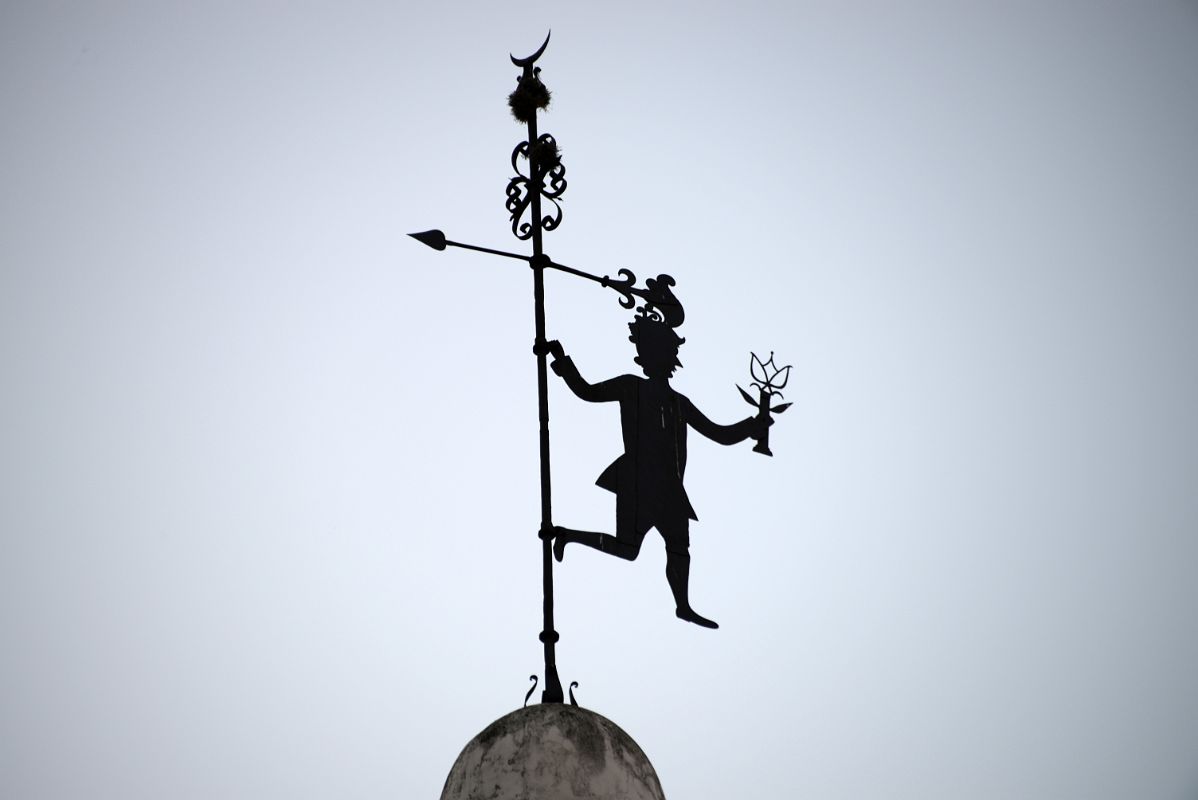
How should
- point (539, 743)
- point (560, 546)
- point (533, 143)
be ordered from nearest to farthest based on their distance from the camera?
point (539, 743), point (560, 546), point (533, 143)

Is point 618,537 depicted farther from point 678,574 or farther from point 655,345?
point 655,345

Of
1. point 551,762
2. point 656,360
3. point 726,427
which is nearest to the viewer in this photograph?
point 551,762

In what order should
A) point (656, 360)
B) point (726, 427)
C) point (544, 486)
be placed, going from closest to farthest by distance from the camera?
point (544, 486)
point (656, 360)
point (726, 427)

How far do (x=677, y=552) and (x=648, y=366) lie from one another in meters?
0.84

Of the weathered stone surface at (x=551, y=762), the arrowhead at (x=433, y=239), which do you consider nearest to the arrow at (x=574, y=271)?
the arrowhead at (x=433, y=239)

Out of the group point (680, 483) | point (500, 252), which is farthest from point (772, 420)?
point (500, 252)

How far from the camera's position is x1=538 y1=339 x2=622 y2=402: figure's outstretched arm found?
4.98m

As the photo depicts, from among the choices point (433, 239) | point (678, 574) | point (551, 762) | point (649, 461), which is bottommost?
point (551, 762)

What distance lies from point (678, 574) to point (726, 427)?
2.51 ft

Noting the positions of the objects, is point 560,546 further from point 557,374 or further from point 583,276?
point 583,276

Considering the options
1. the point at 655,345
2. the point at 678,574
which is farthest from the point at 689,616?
the point at 655,345

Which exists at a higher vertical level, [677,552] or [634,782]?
[677,552]

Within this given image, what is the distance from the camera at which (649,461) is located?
16.9 ft

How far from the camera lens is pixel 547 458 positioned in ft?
15.8
